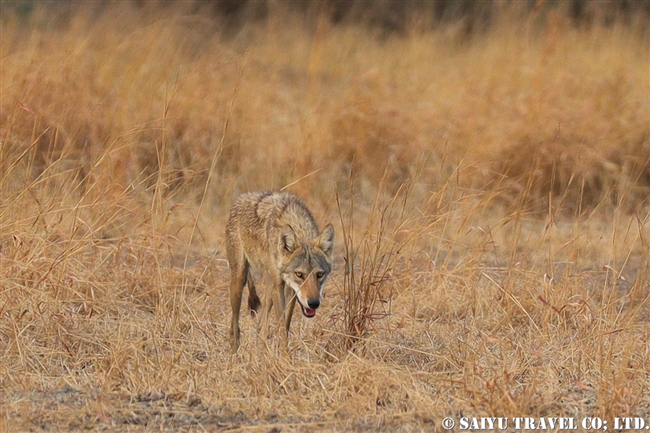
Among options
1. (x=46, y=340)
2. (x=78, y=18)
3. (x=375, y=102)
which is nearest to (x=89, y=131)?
(x=78, y=18)

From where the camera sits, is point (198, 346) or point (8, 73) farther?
point (8, 73)

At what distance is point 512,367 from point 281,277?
4.06ft

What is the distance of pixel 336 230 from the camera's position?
8.05 meters

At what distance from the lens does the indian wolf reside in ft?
16.3

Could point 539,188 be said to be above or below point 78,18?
below

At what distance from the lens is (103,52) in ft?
30.5

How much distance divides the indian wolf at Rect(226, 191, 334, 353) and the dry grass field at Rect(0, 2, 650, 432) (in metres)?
0.17

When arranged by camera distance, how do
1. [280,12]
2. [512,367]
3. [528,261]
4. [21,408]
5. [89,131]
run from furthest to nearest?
1. [280,12]
2. [89,131]
3. [528,261]
4. [512,367]
5. [21,408]

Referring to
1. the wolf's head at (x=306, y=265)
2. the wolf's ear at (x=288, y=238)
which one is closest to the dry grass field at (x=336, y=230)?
the wolf's head at (x=306, y=265)

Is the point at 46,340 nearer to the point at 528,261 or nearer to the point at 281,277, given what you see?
the point at 281,277

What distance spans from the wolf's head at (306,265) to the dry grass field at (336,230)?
6.0 inches

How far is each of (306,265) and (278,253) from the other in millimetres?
248

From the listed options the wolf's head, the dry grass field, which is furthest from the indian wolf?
the dry grass field

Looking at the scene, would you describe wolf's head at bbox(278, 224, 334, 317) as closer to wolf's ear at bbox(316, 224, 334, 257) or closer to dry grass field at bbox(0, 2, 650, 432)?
wolf's ear at bbox(316, 224, 334, 257)
